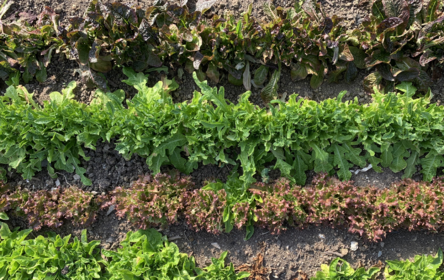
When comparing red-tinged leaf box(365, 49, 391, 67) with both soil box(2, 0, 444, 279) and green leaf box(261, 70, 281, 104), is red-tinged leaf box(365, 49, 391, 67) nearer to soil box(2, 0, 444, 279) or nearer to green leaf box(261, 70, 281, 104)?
soil box(2, 0, 444, 279)

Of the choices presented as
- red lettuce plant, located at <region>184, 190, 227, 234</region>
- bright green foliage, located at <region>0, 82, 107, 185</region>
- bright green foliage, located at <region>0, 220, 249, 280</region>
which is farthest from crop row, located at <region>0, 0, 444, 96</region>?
bright green foliage, located at <region>0, 220, 249, 280</region>

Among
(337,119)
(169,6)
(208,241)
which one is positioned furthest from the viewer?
(208,241)

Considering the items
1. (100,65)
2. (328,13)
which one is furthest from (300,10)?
(100,65)

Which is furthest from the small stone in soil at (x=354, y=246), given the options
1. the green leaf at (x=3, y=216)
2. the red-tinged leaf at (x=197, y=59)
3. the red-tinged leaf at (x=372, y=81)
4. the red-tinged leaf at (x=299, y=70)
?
the green leaf at (x=3, y=216)

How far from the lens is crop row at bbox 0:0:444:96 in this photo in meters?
3.59

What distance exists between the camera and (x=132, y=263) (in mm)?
3689

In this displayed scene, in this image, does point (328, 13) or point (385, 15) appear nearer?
point (385, 15)

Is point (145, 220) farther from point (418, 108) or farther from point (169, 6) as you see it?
point (418, 108)

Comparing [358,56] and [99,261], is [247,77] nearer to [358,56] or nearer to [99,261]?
[358,56]

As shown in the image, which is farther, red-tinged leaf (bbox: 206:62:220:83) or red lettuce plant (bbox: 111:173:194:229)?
red-tinged leaf (bbox: 206:62:220:83)

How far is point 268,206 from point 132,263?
5.35 feet

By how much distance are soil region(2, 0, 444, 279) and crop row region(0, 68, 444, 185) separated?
209mm

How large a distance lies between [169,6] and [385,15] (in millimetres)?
2380

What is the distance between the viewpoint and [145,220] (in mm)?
3785
